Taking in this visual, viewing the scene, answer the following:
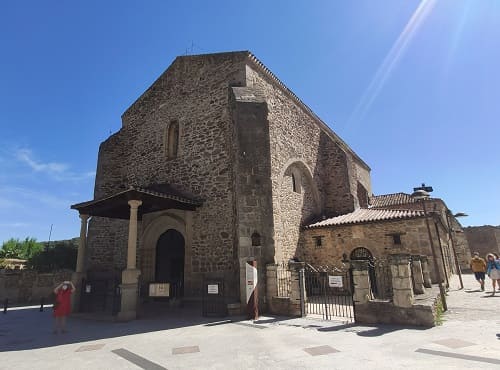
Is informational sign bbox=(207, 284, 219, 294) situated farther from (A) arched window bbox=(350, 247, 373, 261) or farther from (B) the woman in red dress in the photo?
(A) arched window bbox=(350, 247, 373, 261)

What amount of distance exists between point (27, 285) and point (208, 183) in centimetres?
1105

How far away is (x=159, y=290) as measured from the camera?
8906mm

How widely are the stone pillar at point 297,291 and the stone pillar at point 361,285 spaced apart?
A: 148cm

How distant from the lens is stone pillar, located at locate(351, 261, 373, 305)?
6.85 meters

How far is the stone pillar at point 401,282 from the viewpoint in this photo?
6340mm

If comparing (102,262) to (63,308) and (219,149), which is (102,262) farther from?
(219,149)

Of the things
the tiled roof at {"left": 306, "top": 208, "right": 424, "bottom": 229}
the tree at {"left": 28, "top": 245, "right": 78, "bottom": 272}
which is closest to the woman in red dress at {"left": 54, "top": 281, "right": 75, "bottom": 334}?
the tiled roof at {"left": 306, "top": 208, "right": 424, "bottom": 229}

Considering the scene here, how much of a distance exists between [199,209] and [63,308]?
520cm

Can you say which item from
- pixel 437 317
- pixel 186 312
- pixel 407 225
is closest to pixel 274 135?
pixel 407 225

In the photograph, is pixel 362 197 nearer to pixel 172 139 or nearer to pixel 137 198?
pixel 172 139

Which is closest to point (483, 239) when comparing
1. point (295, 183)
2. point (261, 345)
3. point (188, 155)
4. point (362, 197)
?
point (362, 197)

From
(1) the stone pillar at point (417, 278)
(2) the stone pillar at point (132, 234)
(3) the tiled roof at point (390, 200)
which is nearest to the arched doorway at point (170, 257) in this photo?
(2) the stone pillar at point (132, 234)

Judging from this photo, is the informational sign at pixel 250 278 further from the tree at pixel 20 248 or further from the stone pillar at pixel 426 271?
the tree at pixel 20 248

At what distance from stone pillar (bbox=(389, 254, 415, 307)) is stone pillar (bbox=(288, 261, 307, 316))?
2.33 metres
